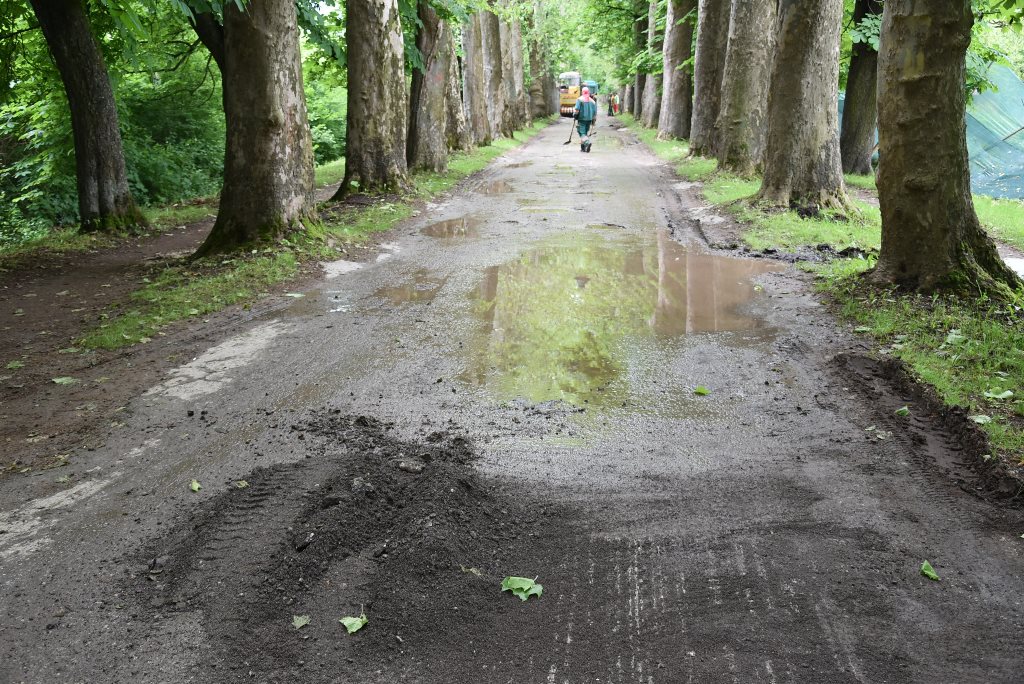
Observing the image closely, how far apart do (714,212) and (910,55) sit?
6.30 meters

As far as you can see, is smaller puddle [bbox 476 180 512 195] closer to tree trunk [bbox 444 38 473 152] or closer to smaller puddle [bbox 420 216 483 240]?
smaller puddle [bbox 420 216 483 240]

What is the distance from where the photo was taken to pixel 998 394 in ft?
16.7

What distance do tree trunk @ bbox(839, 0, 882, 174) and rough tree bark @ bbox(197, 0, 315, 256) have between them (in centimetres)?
1287

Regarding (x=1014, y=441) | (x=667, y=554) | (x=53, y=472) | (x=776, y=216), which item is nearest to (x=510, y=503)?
(x=667, y=554)

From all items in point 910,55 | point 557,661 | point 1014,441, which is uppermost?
point 910,55

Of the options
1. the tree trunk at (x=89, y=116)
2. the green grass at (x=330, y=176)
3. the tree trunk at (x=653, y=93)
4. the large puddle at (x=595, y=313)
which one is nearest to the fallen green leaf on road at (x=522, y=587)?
the large puddle at (x=595, y=313)

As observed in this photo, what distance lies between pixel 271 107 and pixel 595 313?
5140 millimetres

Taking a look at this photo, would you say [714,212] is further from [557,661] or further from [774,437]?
[557,661]

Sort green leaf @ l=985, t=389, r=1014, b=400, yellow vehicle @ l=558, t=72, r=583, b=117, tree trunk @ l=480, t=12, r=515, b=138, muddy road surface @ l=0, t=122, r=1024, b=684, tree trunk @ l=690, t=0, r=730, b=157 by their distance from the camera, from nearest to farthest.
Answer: muddy road surface @ l=0, t=122, r=1024, b=684
green leaf @ l=985, t=389, r=1014, b=400
tree trunk @ l=690, t=0, r=730, b=157
tree trunk @ l=480, t=12, r=515, b=138
yellow vehicle @ l=558, t=72, r=583, b=117

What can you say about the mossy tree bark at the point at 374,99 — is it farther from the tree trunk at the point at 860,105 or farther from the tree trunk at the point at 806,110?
the tree trunk at the point at 860,105

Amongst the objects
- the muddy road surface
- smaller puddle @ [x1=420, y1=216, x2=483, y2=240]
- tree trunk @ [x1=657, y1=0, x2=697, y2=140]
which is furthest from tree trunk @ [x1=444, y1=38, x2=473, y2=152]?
the muddy road surface

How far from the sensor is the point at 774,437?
4836 mm

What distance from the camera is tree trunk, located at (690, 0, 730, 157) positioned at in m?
21.8

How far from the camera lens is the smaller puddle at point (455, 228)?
11922mm
